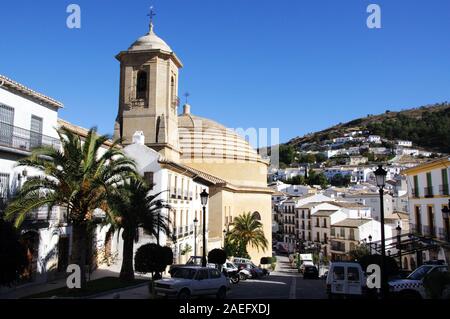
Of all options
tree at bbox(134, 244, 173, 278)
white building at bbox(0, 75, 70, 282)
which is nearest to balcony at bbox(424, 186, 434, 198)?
tree at bbox(134, 244, 173, 278)

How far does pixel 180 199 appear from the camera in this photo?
111 feet

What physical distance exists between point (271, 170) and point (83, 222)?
585ft

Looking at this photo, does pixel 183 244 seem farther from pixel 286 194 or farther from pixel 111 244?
pixel 286 194

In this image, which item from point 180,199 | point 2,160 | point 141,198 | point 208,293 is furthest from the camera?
point 180,199

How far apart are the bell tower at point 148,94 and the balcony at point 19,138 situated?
16803 millimetres

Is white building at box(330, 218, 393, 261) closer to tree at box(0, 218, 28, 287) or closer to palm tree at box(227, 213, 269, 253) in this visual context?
palm tree at box(227, 213, 269, 253)

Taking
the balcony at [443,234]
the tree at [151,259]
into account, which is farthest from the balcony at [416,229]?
the tree at [151,259]

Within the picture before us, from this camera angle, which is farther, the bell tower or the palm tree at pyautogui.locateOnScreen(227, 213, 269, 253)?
the palm tree at pyautogui.locateOnScreen(227, 213, 269, 253)

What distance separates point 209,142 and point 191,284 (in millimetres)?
38071

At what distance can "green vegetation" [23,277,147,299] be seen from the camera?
16.6 meters

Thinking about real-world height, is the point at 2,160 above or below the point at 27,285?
above

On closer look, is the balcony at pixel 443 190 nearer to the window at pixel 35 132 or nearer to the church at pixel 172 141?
→ the church at pixel 172 141

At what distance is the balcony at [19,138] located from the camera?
18.3 m
